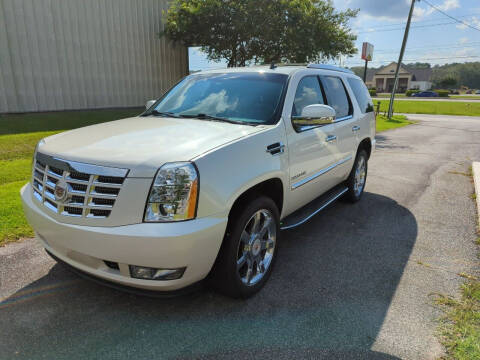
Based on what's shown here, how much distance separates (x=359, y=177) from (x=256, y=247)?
3.21 metres

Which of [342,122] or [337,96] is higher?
[337,96]

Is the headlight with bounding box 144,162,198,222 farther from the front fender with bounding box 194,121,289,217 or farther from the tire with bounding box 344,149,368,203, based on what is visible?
the tire with bounding box 344,149,368,203

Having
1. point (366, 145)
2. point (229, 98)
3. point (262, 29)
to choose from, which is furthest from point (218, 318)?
point (262, 29)

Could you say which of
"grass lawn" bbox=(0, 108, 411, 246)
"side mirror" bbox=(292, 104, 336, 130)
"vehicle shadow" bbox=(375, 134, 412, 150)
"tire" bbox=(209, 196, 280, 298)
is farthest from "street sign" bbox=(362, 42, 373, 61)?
"tire" bbox=(209, 196, 280, 298)

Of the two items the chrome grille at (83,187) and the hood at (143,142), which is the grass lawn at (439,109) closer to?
the hood at (143,142)

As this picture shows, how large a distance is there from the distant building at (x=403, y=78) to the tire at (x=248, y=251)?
118m

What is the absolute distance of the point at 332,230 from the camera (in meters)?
4.54

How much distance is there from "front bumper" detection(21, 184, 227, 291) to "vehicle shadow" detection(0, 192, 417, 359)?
1.37 ft

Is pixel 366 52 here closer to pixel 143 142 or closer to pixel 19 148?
pixel 19 148

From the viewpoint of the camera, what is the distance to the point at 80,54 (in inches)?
602

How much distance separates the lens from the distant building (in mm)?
109938

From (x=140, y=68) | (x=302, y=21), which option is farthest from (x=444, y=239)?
(x=140, y=68)

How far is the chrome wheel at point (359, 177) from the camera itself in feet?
17.9

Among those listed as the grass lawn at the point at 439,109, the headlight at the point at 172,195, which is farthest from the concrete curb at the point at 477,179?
the grass lawn at the point at 439,109
